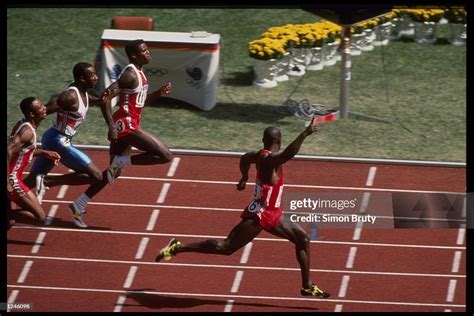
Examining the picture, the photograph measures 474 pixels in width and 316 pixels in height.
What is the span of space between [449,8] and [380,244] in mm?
7045

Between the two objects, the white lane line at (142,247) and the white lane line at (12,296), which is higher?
the white lane line at (142,247)

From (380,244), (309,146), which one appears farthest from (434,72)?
(380,244)

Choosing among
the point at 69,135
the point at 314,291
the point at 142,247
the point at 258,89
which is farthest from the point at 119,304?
the point at 258,89

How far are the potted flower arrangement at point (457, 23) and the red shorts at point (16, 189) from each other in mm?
9366

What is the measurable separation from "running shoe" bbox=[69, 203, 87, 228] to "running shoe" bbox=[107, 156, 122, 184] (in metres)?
0.53

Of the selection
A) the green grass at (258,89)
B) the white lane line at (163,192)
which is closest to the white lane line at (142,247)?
the white lane line at (163,192)

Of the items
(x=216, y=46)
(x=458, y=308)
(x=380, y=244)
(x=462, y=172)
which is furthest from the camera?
(x=216, y=46)

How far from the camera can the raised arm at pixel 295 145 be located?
1517 centimetres

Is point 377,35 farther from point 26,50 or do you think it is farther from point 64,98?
point 64,98

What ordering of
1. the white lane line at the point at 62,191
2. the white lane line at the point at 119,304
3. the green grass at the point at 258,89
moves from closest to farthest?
the white lane line at the point at 119,304, the white lane line at the point at 62,191, the green grass at the point at 258,89

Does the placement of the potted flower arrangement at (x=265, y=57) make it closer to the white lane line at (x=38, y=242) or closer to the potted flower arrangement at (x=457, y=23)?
the potted flower arrangement at (x=457, y=23)

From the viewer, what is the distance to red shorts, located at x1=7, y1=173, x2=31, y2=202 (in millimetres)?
16891

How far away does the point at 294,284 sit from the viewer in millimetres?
16891

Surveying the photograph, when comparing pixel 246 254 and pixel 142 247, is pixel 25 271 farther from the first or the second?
pixel 246 254
